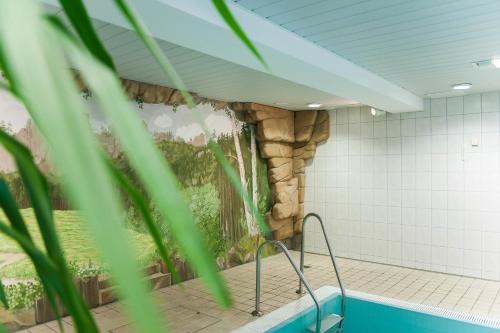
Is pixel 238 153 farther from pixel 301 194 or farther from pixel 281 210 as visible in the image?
pixel 301 194

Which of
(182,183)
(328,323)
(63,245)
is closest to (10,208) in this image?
(63,245)

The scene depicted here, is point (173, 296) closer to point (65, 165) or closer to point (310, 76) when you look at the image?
point (310, 76)

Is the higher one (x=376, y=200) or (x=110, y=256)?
(x=110, y=256)

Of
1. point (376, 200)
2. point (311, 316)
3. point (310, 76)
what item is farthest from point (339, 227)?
point (310, 76)

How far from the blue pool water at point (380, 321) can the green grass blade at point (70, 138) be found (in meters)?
3.40

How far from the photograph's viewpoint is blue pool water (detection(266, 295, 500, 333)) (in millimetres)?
3424

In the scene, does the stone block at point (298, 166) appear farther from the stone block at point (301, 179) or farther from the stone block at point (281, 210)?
the stone block at point (281, 210)

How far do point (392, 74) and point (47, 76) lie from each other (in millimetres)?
4532

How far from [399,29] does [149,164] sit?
10.1ft

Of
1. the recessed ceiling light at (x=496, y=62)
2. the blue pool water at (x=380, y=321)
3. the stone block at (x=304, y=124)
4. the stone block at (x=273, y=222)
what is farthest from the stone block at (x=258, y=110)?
the recessed ceiling light at (x=496, y=62)

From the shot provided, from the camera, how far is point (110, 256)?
141 millimetres

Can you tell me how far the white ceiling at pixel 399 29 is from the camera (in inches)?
95.0

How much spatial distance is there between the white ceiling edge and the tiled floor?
2128mm

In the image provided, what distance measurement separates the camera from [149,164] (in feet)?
0.57
